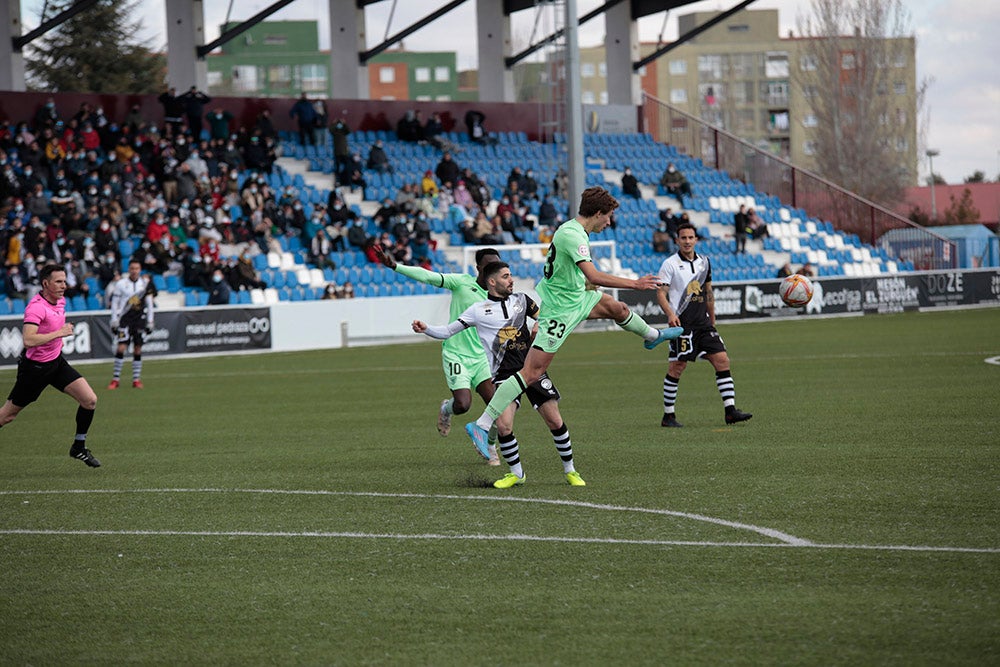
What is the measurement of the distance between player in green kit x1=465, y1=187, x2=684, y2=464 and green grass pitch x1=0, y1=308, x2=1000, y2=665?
932 mm

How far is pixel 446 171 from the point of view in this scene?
137 ft

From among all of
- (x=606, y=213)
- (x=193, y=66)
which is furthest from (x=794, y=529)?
(x=193, y=66)

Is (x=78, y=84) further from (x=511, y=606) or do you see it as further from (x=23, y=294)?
(x=511, y=606)

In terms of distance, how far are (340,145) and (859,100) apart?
136 feet

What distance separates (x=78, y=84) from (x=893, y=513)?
6853cm

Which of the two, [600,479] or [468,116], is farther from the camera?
[468,116]

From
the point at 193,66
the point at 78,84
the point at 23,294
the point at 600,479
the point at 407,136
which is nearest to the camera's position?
the point at 600,479

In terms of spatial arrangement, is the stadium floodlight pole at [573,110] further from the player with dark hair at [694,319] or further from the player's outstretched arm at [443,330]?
the player's outstretched arm at [443,330]

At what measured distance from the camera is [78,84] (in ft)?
231

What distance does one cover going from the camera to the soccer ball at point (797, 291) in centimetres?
1493

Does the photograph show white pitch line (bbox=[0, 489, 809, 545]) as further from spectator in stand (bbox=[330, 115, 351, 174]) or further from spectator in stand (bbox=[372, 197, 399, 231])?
spectator in stand (bbox=[330, 115, 351, 174])

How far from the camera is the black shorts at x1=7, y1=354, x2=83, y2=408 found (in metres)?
12.3

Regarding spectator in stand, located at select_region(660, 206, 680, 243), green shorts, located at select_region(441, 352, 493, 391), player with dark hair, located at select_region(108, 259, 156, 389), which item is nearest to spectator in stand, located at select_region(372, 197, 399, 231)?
spectator in stand, located at select_region(660, 206, 680, 243)

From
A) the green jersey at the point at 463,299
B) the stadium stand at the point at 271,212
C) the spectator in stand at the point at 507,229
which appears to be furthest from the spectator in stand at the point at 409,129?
the green jersey at the point at 463,299
